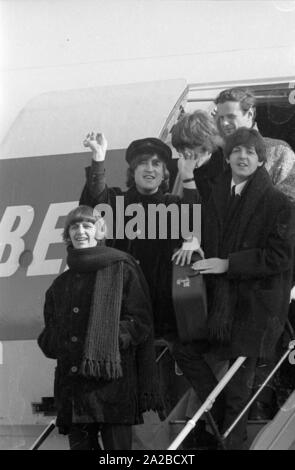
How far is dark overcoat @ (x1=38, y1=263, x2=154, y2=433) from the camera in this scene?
372cm

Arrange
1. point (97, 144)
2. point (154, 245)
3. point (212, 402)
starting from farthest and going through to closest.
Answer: point (97, 144)
point (154, 245)
point (212, 402)

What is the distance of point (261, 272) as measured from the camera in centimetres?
367

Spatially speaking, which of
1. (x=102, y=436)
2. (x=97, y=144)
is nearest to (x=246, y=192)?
(x=97, y=144)

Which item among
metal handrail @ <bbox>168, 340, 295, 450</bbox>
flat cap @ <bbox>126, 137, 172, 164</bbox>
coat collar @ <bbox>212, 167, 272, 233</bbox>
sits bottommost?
metal handrail @ <bbox>168, 340, 295, 450</bbox>

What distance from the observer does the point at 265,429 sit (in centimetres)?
A: 370

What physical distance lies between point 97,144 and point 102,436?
1199 millimetres

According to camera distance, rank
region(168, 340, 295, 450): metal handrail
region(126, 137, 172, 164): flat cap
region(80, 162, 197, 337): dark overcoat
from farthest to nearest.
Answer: region(126, 137, 172, 164): flat cap, region(80, 162, 197, 337): dark overcoat, region(168, 340, 295, 450): metal handrail

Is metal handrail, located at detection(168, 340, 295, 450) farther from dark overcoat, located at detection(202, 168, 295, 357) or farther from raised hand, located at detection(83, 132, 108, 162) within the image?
raised hand, located at detection(83, 132, 108, 162)

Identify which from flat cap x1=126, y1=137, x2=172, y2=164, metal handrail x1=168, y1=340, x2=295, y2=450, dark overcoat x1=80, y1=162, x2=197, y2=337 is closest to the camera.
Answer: metal handrail x1=168, y1=340, x2=295, y2=450

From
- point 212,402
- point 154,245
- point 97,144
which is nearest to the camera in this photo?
point 212,402

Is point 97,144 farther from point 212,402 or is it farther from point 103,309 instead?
point 212,402

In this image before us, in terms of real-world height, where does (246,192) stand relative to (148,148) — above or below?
below

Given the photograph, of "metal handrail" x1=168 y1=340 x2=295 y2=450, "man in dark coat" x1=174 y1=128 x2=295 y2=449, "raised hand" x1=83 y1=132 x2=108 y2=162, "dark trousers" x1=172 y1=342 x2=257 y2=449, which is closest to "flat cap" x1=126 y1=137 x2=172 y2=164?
"raised hand" x1=83 y1=132 x2=108 y2=162

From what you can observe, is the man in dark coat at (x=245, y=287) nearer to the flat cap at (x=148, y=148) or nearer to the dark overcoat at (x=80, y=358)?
the dark overcoat at (x=80, y=358)
